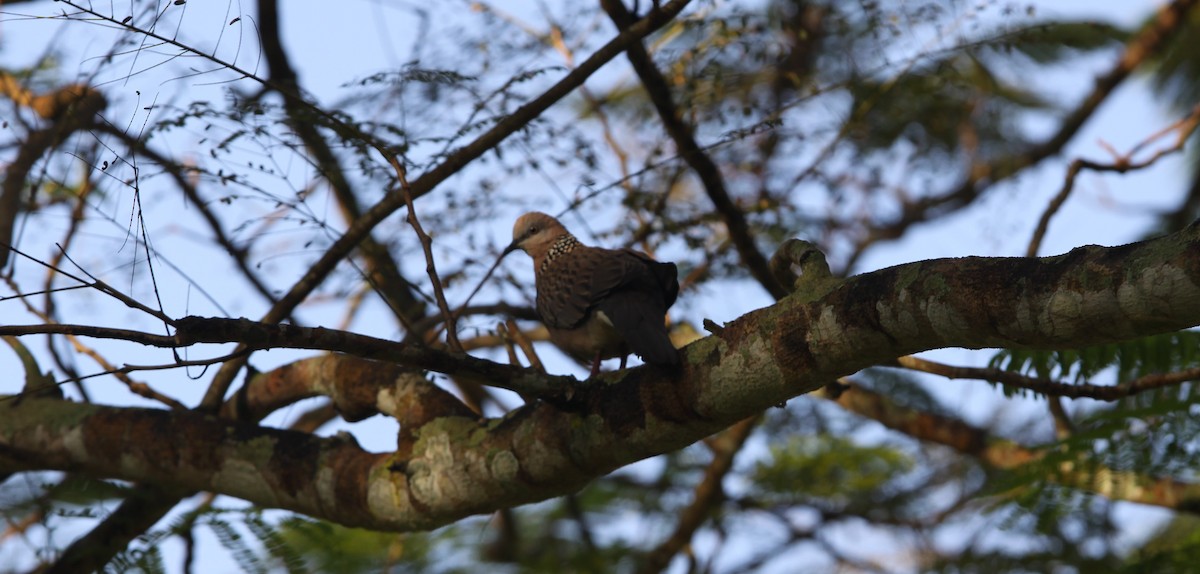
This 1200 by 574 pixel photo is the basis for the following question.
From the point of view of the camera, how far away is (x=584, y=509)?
302 inches

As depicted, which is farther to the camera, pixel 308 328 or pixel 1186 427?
pixel 1186 427

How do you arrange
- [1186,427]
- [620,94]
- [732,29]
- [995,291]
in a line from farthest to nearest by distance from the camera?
[620,94]
[732,29]
[1186,427]
[995,291]

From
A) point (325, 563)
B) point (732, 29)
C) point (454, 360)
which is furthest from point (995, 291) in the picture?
point (325, 563)

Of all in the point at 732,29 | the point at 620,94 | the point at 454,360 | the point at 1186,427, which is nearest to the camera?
the point at 454,360

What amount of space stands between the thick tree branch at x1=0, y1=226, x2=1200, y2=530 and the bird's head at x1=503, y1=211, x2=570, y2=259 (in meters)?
1.36

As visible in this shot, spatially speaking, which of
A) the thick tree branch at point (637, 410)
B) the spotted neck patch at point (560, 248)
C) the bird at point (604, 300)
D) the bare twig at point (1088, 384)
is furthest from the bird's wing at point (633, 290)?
the bare twig at point (1088, 384)

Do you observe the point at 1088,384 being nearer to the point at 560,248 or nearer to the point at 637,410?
the point at 637,410

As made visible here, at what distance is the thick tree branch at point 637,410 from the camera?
2588 millimetres

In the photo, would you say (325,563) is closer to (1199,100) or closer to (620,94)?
(620,94)

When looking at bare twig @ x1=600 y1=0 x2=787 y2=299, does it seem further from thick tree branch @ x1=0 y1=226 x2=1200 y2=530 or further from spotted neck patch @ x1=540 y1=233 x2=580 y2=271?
thick tree branch @ x1=0 y1=226 x2=1200 y2=530

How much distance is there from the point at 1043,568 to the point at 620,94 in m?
3.72

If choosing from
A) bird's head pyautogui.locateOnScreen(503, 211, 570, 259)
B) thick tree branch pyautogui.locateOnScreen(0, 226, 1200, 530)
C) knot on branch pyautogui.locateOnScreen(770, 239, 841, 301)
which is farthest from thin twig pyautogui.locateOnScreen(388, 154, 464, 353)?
bird's head pyautogui.locateOnScreen(503, 211, 570, 259)

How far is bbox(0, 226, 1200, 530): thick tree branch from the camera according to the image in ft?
8.49

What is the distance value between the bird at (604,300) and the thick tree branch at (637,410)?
254 mm
